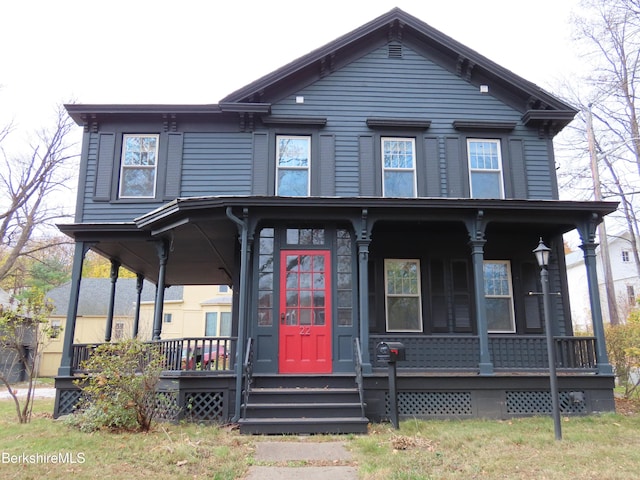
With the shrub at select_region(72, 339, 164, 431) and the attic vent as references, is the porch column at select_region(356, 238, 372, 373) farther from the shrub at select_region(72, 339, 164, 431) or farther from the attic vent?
the attic vent

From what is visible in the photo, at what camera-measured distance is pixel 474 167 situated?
10.5 m

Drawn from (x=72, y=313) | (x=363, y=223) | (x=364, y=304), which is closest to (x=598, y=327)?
(x=364, y=304)

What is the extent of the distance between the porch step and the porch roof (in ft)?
9.39

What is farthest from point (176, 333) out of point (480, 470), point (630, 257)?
point (630, 257)

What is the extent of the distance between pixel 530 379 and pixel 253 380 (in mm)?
4751

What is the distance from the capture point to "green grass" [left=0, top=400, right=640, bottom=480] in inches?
192

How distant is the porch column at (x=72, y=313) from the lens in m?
9.01

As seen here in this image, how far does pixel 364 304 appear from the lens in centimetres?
815

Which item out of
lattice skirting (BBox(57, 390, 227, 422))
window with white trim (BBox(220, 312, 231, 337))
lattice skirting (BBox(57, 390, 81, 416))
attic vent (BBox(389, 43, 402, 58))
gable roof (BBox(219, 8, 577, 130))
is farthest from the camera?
window with white trim (BBox(220, 312, 231, 337))

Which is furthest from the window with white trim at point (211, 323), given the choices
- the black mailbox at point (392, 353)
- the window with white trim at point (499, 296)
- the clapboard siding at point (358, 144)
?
the black mailbox at point (392, 353)

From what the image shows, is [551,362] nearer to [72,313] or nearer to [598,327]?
[598,327]

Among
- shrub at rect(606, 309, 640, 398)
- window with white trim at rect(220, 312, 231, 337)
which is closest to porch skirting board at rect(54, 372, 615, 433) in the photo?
shrub at rect(606, 309, 640, 398)

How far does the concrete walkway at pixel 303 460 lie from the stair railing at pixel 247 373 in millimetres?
938

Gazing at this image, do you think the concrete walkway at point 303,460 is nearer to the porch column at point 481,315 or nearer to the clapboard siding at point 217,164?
the porch column at point 481,315
